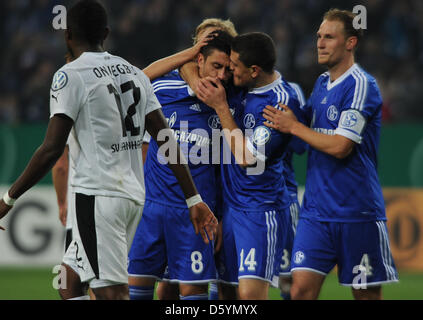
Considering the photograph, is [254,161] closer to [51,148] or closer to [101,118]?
[101,118]

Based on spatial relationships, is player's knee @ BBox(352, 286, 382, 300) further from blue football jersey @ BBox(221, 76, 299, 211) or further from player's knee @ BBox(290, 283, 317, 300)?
blue football jersey @ BBox(221, 76, 299, 211)

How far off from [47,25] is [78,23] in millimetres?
10391

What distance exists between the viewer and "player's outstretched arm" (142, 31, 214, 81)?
5.47 m

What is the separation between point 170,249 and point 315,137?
4.75 feet

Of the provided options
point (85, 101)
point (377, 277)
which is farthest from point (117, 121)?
point (377, 277)

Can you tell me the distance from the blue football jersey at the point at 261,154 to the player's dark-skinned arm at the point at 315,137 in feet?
0.54

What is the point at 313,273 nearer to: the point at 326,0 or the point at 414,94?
the point at 414,94

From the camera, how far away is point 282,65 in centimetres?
1295

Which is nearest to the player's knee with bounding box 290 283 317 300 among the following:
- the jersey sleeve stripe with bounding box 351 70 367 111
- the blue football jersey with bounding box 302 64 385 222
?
the blue football jersey with bounding box 302 64 385 222

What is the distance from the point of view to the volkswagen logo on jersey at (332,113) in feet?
16.8

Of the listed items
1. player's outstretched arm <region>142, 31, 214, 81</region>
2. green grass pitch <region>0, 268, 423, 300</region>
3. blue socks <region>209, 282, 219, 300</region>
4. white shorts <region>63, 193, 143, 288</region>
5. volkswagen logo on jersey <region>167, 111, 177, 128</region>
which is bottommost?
green grass pitch <region>0, 268, 423, 300</region>

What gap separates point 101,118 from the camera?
159 inches

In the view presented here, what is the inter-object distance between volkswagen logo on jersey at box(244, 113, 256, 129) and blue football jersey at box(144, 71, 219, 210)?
0.28 meters

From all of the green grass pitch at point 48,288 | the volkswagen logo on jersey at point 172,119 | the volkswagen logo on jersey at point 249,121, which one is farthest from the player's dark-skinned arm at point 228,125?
the green grass pitch at point 48,288
